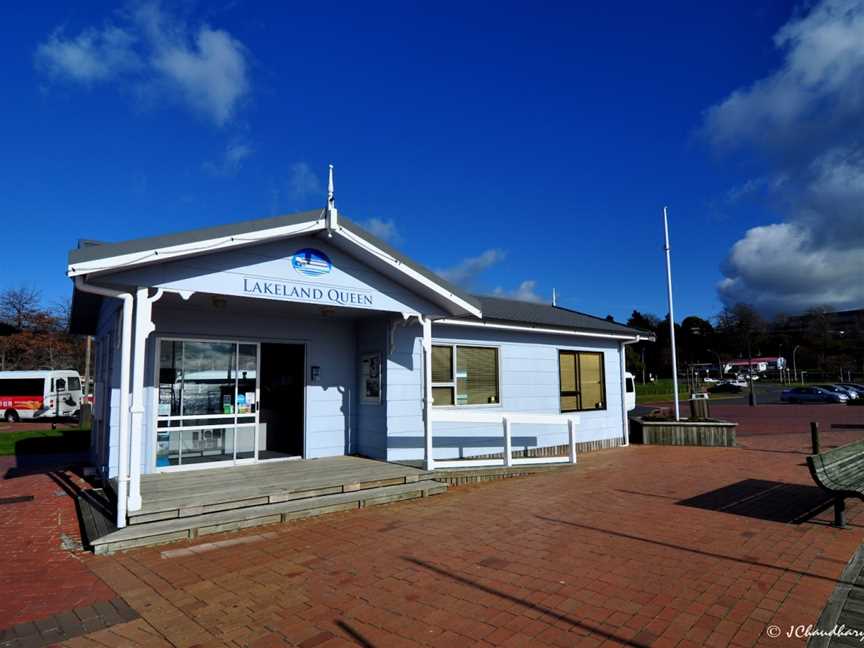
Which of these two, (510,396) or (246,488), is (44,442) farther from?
(510,396)

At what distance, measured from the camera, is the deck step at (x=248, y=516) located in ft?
18.6

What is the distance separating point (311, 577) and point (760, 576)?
399cm

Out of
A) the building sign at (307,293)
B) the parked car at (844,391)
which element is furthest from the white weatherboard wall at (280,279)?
the parked car at (844,391)

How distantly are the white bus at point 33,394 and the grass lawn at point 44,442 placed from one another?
345 inches

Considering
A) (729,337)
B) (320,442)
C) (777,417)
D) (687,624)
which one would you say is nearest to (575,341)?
(320,442)

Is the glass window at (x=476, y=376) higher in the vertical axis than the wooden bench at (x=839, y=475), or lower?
higher

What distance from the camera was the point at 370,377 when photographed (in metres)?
10.1

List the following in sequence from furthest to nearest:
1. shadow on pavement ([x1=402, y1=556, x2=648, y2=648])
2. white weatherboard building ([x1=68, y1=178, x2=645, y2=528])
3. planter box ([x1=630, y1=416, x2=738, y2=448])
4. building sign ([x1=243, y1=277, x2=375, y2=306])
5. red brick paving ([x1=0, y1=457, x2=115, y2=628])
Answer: planter box ([x1=630, y1=416, x2=738, y2=448]) → building sign ([x1=243, y1=277, x2=375, y2=306]) → white weatherboard building ([x1=68, y1=178, x2=645, y2=528]) → red brick paving ([x1=0, y1=457, x2=115, y2=628]) → shadow on pavement ([x1=402, y1=556, x2=648, y2=648])

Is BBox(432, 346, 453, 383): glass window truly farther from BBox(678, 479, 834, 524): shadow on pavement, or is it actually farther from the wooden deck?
BBox(678, 479, 834, 524): shadow on pavement

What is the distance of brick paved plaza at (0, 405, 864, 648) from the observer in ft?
12.5

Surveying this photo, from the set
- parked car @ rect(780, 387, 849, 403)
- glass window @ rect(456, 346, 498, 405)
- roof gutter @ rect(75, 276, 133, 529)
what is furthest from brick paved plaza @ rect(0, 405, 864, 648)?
parked car @ rect(780, 387, 849, 403)

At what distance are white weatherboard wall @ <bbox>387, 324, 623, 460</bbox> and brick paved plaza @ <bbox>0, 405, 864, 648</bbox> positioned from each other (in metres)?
2.13

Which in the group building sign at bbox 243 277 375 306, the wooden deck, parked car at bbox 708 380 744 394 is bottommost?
parked car at bbox 708 380 744 394

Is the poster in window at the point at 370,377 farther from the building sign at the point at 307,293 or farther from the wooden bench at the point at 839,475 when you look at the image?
the wooden bench at the point at 839,475
